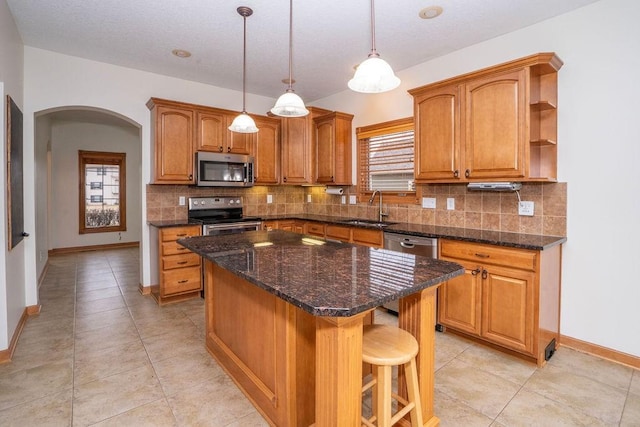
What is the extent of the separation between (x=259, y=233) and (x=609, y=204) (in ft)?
9.00

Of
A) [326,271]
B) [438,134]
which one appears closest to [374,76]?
[326,271]

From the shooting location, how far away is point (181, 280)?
381cm

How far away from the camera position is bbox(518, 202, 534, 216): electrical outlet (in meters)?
2.84

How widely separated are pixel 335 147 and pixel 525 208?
2.42m

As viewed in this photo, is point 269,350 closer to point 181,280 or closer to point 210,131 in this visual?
point 181,280

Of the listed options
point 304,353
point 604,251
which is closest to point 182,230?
point 304,353

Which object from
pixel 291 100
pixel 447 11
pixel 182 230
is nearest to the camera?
pixel 291 100

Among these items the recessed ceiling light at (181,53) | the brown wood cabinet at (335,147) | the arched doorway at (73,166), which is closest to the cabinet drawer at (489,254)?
the brown wood cabinet at (335,147)

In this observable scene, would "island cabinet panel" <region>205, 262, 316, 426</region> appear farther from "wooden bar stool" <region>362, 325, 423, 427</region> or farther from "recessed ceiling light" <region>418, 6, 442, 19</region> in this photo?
"recessed ceiling light" <region>418, 6, 442, 19</region>

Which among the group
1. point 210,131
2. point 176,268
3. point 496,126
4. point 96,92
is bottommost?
point 176,268

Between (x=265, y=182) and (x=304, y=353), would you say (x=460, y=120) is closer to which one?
(x=304, y=353)

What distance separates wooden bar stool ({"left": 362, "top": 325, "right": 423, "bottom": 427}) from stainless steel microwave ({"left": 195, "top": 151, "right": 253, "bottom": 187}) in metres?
3.18

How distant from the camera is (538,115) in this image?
9.07ft

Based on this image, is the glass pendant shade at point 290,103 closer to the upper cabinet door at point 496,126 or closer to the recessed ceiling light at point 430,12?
the recessed ceiling light at point 430,12
